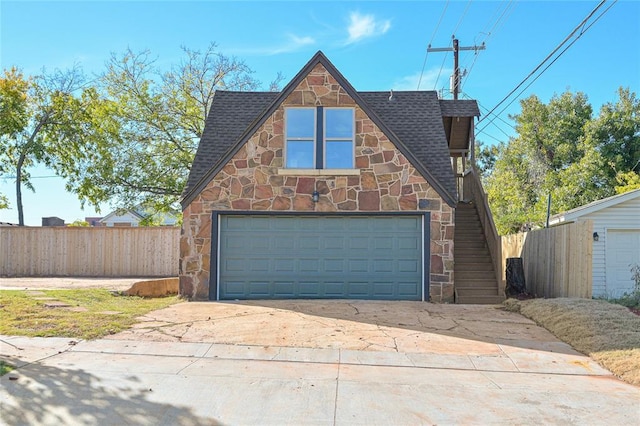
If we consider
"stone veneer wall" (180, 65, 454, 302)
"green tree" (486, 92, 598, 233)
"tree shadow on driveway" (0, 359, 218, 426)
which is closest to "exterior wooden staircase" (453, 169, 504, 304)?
"stone veneer wall" (180, 65, 454, 302)

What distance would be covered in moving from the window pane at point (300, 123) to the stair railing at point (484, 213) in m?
5.62

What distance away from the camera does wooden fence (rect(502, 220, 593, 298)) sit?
412 inches

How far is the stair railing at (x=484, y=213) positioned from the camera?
1284 centimetres

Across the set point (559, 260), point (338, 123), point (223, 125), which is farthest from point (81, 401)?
point (559, 260)

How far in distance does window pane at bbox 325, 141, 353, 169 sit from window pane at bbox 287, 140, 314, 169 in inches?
16.9

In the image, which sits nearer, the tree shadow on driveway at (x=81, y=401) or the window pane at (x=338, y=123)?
the tree shadow on driveway at (x=81, y=401)

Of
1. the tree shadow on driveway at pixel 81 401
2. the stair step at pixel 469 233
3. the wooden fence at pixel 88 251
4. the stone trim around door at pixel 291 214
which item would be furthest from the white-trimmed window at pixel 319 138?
the wooden fence at pixel 88 251

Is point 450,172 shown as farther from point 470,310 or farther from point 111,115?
point 111,115

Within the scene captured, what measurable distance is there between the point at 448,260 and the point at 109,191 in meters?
16.7

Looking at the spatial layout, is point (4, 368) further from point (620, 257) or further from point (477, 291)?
point (620, 257)

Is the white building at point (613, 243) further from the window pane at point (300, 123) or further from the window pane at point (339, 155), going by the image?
the window pane at point (300, 123)

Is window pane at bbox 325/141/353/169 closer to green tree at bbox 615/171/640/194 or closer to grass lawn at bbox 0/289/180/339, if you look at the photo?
grass lawn at bbox 0/289/180/339

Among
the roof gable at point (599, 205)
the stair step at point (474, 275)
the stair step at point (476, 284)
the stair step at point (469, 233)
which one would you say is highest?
the roof gable at point (599, 205)

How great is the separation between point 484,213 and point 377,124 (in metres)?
4.78
